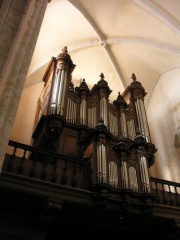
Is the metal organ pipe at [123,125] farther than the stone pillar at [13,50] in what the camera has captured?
Yes

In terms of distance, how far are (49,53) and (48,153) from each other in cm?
665

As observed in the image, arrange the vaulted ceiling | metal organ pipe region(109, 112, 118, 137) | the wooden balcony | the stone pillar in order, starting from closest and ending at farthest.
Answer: the stone pillar → the wooden balcony → metal organ pipe region(109, 112, 118, 137) → the vaulted ceiling

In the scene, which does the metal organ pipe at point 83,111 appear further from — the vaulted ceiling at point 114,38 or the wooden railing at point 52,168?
Result: the vaulted ceiling at point 114,38

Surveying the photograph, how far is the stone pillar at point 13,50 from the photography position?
4.07 m

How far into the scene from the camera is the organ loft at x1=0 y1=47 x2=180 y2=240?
236 inches

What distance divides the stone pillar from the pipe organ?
2790 millimetres

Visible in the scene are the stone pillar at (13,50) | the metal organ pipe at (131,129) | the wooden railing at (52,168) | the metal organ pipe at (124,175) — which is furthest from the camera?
the metal organ pipe at (131,129)

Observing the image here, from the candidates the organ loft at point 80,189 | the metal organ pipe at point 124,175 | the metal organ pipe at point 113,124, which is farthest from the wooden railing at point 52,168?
the metal organ pipe at point 113,124

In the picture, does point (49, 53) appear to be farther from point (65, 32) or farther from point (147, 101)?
point (147, 101)

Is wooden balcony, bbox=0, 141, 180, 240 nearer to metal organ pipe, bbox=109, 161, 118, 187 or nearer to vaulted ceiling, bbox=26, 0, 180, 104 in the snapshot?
metal organ pipe, bbox=109, 161, 118, 187

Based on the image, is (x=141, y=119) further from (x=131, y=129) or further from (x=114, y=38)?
(x=114, y=38)

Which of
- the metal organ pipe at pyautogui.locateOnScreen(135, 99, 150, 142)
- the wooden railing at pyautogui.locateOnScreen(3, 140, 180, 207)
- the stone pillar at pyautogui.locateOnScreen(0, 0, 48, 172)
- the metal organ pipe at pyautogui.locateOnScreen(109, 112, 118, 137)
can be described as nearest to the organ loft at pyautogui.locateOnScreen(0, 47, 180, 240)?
the wooden railing at pyautogui.locateOnScreen(3, 140, 180, 207)

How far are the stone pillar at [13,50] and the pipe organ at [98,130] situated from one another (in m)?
2.79

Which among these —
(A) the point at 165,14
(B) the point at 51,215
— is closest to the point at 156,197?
(B) the point at 51,215
